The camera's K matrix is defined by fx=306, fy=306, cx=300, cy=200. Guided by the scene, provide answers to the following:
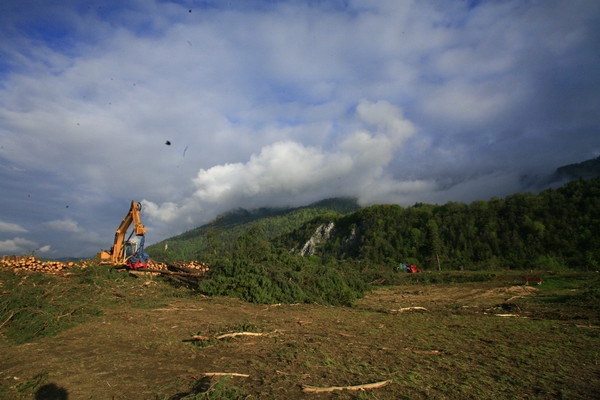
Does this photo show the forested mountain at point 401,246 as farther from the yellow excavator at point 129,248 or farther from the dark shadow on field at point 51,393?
the dark shadow on field at point 51,393

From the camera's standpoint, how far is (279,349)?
5.93m

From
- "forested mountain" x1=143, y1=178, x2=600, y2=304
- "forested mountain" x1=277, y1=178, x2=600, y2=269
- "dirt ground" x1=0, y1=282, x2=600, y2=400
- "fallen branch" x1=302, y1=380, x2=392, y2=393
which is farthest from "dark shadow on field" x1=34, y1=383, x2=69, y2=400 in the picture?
"forested mountain" x1=277, y1=178, x2=600, y2=269

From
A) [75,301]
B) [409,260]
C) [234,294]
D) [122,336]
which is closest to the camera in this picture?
[122,336]

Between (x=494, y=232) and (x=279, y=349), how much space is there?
64766 mm

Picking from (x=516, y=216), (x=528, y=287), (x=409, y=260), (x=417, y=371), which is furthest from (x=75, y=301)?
(x=516, y=216)

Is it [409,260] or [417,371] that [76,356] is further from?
[409,260]

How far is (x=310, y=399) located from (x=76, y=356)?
4668 millimetres

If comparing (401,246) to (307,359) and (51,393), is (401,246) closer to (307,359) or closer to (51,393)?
(307,359)

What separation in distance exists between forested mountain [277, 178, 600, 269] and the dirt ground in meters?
34.6

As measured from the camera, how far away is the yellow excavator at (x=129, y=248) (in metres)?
16.3

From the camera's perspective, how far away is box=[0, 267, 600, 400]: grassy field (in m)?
4.14

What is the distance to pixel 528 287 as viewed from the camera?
1736 cm

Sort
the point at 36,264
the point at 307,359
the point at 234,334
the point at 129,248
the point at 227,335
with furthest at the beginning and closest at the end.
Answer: the point at 129,248 < the point at 36,264 < the point at 234,334 < the point at 227,335 < the point at 307,359

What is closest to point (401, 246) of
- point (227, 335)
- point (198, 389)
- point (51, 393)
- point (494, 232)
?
point (494, 232)
